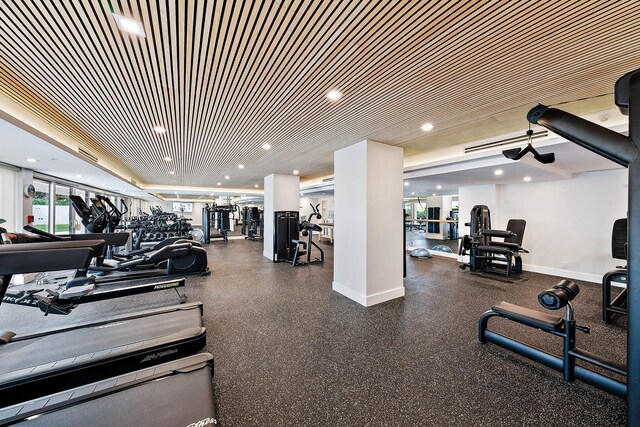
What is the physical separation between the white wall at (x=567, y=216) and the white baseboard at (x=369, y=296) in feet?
Result: 14.5

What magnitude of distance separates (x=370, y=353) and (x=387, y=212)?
224 centimetres

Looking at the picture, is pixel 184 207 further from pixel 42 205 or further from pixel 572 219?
pixel 572 219

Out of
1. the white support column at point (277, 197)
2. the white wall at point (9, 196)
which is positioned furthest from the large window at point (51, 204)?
the white support column at point (277, 197)

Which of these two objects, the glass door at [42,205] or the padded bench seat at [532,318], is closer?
the padded bench seat at [532,318]

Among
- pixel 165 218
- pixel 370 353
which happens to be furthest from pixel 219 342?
pixel 165 218

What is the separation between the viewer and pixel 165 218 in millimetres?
10266

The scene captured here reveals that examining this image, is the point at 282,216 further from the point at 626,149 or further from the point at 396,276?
the point at 626,149

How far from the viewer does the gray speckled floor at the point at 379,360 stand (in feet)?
5.80

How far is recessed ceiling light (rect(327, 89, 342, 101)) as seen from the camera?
2.41 m

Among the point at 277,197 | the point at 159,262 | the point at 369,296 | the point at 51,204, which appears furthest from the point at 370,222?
the point at 51,204

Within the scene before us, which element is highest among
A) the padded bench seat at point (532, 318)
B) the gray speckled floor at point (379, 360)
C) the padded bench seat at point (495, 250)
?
the padded bench seat at point (495, 250)

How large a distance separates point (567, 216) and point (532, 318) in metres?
4.99

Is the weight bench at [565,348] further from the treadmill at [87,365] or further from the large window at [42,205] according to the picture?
the large window at [42,205]

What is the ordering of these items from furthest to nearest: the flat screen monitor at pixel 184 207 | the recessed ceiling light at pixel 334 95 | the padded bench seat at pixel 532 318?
1. the flat screen monitor at pixel 184 207
2. the recessed ceiling light at pixel 334 95
3. the padded bench seat at pixel 532 318
